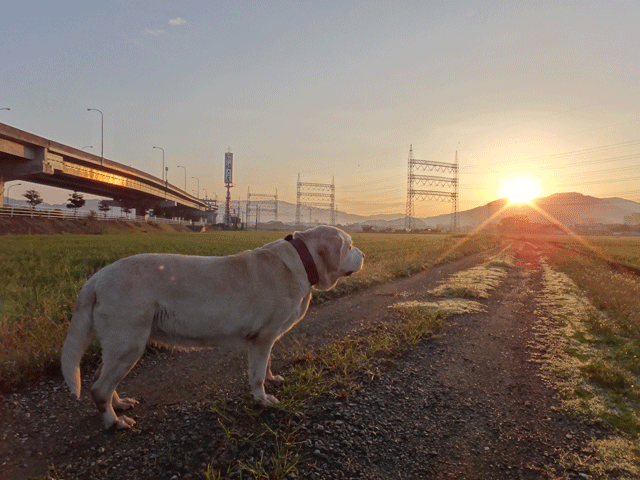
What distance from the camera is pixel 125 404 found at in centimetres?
426

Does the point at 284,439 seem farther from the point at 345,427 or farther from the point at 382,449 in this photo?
the point at 382,449

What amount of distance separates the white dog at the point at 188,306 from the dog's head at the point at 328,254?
20 millimetres

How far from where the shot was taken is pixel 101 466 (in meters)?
3.25

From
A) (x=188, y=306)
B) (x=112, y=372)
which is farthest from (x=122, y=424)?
(x=188, y=306)

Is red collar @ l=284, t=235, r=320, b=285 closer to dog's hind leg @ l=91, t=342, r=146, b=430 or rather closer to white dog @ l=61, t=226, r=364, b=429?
white dog @ l=61, t=226, r=364, b=429

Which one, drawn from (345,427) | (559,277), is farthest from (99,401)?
(559,277)

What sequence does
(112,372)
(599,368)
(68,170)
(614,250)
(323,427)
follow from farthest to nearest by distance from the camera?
(68,170)
(614,250)
(599,368)
(323,427)
(112,372)

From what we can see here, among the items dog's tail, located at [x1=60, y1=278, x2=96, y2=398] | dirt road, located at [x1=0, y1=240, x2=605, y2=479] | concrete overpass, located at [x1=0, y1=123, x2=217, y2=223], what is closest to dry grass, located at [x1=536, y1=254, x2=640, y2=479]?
dirt road, located at [x1=0, y1=240, x2=605, y2=479]

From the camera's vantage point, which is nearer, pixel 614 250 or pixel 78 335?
pixel 78 335

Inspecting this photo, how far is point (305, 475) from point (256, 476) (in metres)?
0.42

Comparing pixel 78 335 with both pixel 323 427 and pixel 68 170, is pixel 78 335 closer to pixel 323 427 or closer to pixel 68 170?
pixel 323 427

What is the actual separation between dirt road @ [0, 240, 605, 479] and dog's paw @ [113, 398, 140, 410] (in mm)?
86

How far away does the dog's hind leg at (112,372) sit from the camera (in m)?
3.62

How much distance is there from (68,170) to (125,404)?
55104mm
